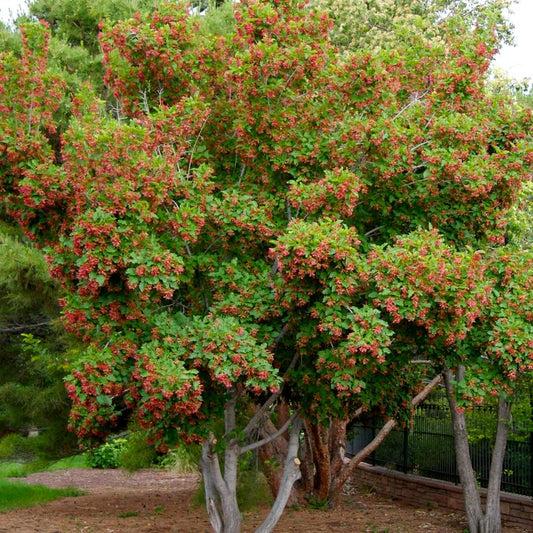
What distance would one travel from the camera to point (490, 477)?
35.8 ft

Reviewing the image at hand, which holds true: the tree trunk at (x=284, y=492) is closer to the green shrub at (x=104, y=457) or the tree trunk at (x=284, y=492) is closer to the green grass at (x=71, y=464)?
the green shrub at (x=104, y=457)

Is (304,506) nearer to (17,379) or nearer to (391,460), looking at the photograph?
(391,460)

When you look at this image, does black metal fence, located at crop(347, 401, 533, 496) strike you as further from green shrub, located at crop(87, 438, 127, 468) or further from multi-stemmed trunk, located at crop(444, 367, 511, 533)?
green shrub, located at crop(87, 438, 127, 468)

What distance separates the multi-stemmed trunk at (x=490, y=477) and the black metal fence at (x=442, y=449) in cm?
51

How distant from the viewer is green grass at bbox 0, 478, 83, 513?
14.3m

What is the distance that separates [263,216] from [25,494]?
10.1 meters

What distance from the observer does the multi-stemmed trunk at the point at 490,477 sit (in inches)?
421

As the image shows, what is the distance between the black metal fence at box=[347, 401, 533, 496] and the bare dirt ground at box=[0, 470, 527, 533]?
68 cm

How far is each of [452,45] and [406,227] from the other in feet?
6.92

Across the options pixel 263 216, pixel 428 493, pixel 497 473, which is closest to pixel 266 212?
pixel 263 216

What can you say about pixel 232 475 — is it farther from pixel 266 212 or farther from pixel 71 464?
pixel 71 464

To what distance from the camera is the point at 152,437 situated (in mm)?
7309

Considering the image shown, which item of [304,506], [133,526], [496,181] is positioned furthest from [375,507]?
[496,181]

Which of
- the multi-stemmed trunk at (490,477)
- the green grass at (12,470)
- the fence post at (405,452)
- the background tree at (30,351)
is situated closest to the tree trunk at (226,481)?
the background tree at (30,351)
